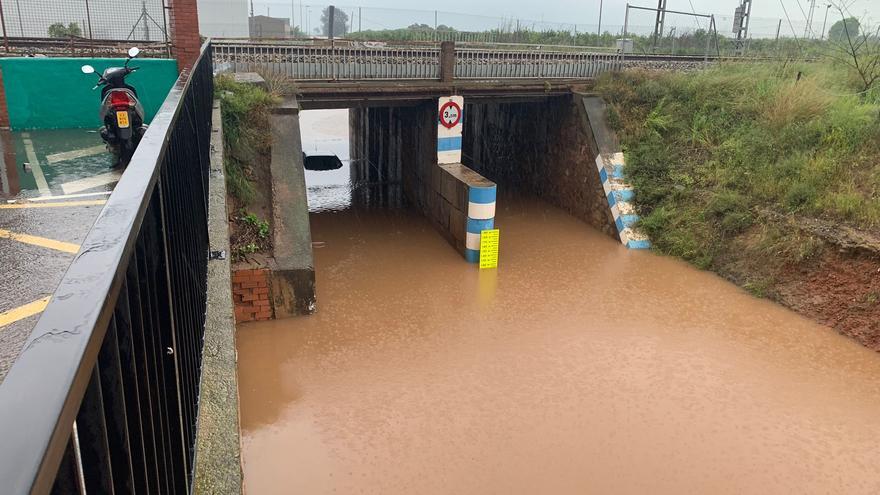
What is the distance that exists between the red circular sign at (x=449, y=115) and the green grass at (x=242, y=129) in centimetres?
383

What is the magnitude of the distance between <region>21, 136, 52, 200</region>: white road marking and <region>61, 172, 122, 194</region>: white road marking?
0.59 feet

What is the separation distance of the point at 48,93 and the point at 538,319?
26.6 feet

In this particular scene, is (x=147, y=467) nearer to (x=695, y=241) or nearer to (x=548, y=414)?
(x=548, y=414)

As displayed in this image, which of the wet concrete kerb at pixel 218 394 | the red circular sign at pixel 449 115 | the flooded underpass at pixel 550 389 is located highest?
the red circular sign at pixel 449 115

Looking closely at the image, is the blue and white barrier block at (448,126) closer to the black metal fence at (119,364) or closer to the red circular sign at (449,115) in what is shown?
the red circular sign at (449,115)

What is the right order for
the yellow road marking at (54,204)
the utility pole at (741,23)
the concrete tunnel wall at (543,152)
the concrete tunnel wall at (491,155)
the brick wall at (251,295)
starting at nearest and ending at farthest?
the yellow road marking at (54,204)
the brick wall at (251,295)
the concrete tunnel wall at (491,155)
the concrete tunnel wall at (543,152)
the utility pole at (741,23)

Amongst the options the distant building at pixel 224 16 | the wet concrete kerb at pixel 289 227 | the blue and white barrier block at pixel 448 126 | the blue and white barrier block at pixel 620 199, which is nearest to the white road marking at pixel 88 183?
the wet concrete kerb at pixel 289 227

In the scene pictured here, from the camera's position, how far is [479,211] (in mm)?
11375

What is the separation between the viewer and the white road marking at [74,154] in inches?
310

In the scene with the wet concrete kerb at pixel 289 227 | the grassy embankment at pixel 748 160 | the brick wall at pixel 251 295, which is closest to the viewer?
the brick wall at pixel 251 295

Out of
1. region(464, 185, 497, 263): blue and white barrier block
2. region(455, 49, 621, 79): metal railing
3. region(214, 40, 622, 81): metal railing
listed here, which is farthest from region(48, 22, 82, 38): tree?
region(464, 185, 497, 263): blue and white barrier block

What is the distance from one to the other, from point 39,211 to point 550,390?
579cm

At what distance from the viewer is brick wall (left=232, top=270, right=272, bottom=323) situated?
8391 millimetres

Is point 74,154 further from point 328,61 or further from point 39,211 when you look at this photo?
point 328,61
